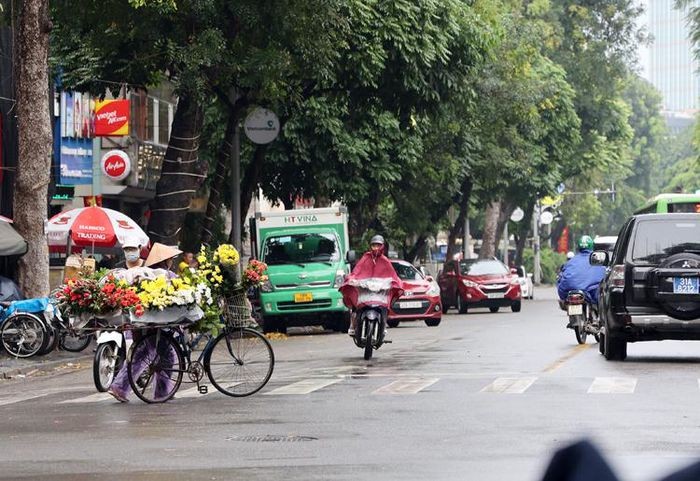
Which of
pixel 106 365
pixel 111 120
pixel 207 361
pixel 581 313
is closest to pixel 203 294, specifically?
pixel 207 361

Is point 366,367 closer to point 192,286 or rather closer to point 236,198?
point 192,286

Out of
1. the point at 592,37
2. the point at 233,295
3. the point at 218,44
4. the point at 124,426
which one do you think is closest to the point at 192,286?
the point at 233,295

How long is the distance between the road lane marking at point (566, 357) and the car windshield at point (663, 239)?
1630 millimetres

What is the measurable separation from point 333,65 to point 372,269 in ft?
28.5

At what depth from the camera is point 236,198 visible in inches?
1353

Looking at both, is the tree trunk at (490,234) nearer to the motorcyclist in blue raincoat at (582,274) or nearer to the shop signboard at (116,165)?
the shop signboard at (116,165)

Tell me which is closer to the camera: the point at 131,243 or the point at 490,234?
the point at 131,243

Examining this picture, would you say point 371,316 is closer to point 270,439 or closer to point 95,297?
point 95,297

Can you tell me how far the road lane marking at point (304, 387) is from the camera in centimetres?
1534

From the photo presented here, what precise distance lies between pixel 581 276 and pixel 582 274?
0.13 ft

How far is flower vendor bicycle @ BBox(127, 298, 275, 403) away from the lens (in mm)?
14680

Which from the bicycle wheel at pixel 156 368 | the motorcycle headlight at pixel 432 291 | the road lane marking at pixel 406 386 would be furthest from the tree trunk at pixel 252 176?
the bicycle wheel at pixel 156 368

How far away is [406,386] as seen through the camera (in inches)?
617

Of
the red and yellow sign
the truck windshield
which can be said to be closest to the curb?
the truck windshield
